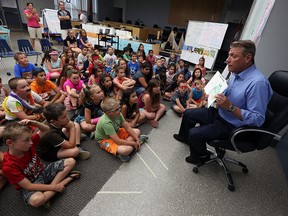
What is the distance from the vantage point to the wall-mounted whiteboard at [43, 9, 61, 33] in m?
6.60

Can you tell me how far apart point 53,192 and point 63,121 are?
0.60m

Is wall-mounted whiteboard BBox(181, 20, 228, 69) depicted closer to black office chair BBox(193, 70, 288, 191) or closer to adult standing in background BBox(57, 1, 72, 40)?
black office chair BBox(193, 70, 288, 191)

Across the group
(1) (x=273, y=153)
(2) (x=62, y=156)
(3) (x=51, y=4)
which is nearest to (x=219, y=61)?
(1) (x=273, y=153)

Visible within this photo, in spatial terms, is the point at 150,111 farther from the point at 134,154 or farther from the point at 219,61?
the point at 219,61

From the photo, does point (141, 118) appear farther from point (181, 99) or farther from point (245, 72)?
point (245, 72)

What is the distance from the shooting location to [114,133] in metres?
1.73

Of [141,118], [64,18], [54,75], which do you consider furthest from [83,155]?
[64,18]

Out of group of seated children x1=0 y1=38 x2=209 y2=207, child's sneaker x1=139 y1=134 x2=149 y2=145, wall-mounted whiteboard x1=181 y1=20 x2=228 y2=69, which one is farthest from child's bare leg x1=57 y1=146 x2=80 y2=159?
wall-mounted whiteboard x1=181 y1=20 x2=228 y2=69

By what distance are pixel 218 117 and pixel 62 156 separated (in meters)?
1.63

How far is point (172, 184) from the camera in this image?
160cm

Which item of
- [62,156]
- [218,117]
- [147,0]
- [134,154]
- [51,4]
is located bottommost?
[134,154]

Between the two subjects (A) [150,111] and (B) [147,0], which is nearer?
(A) [150,111]

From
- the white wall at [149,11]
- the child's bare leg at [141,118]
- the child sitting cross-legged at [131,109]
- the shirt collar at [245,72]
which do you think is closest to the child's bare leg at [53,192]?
the child sitting cross-legged at [131,109]

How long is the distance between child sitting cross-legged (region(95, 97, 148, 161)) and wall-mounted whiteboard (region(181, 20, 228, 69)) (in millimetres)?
4747
